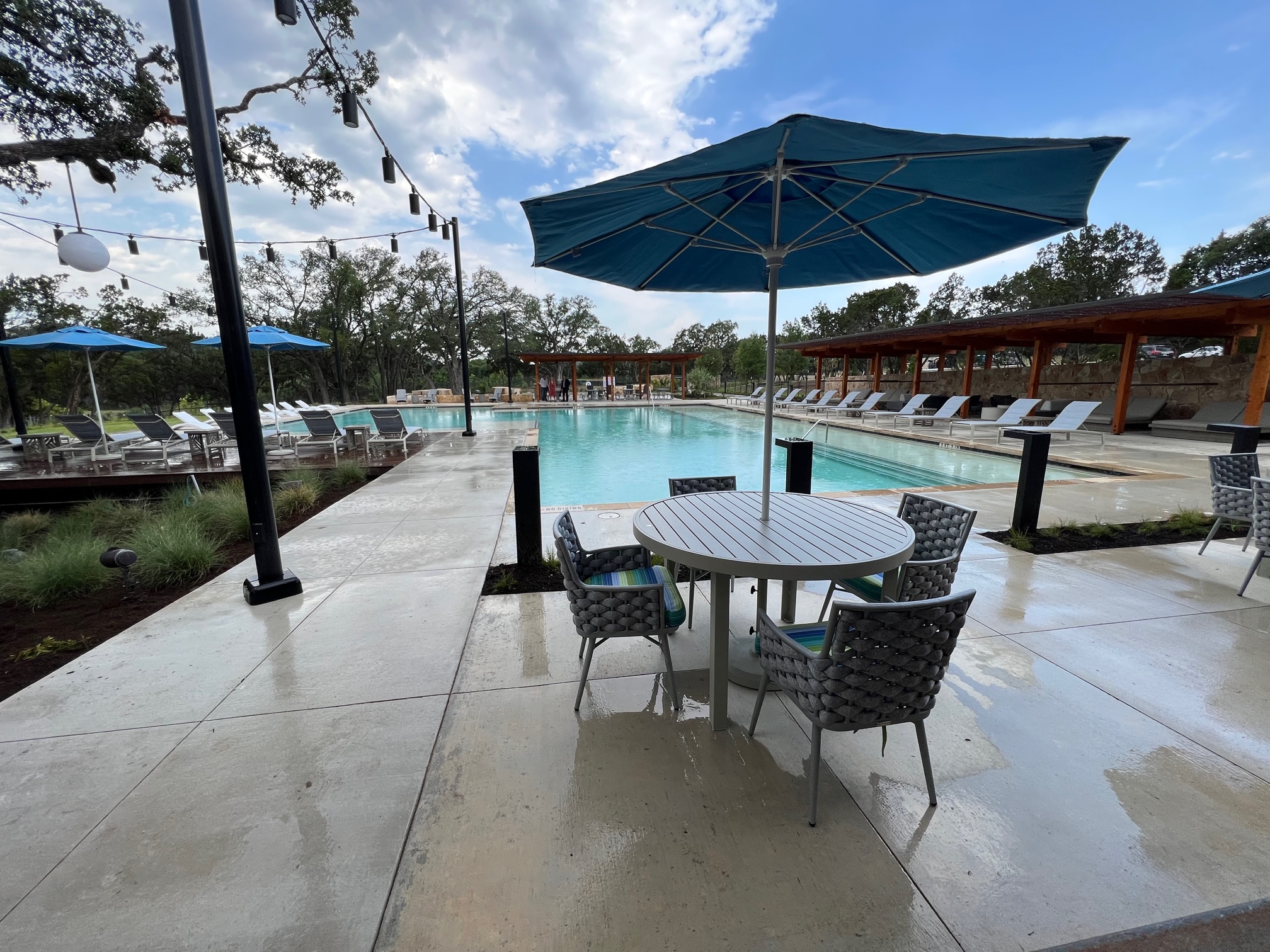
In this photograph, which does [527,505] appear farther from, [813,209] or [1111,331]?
[1111,331]

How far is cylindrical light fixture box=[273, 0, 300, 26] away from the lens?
3.33 m

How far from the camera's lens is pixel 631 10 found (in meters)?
6.86

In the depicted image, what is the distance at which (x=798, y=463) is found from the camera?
397 cm

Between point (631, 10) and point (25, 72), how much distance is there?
24.6ft

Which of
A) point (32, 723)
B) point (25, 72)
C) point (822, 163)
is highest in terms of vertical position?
point (25, 72)

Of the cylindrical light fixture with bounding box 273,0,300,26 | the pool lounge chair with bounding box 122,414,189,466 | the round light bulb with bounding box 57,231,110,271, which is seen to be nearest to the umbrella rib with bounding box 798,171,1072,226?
the cylindrical light fixture with bounding box 273,0,300,26

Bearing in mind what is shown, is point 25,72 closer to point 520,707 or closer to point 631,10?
point 631,10

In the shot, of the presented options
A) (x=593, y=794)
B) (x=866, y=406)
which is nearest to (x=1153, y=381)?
(x=866, y=406)

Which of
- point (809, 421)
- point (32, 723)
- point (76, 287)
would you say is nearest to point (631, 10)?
point (32, 723)

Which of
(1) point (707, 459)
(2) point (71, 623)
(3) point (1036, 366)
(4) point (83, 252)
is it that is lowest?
(1) point (707, 459)

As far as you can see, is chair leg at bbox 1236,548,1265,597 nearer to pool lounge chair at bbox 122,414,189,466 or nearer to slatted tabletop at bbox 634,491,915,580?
slatted tabletop at bbox 634,491,915,580

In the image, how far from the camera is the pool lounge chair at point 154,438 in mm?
7754

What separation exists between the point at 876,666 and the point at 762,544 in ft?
1.98

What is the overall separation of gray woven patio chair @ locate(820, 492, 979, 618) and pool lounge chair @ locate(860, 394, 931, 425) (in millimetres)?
11460
